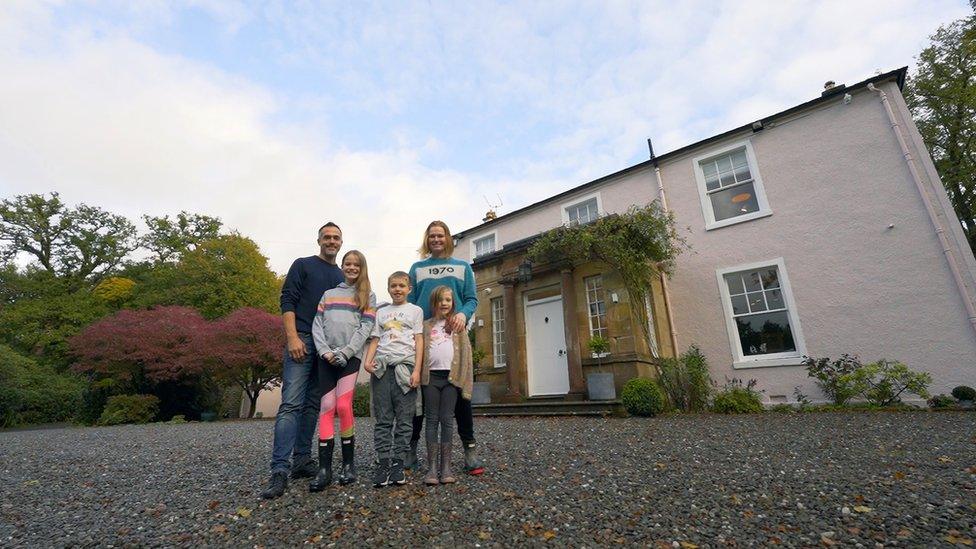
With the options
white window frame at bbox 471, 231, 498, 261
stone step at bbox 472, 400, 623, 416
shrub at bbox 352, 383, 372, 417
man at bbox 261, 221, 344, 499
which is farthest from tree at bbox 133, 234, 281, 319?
man at bbox 261, 221, 344, 499

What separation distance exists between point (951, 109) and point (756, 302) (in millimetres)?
10845

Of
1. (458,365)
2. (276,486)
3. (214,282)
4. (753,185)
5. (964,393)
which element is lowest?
(276,486)

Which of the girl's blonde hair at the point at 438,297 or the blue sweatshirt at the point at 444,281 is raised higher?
the blue sweatshirt at the point at 444,281

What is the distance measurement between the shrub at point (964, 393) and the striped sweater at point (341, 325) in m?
8.44

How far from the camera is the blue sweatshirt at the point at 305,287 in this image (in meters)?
3.05

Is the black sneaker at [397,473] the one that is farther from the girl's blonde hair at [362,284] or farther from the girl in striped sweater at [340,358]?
the girl's blonde hair at [362,284]

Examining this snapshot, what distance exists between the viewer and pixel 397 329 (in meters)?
2.98

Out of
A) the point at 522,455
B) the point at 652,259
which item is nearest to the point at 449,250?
the point at 522,455

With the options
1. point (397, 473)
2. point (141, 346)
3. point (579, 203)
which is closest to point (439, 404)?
point (397, 473)

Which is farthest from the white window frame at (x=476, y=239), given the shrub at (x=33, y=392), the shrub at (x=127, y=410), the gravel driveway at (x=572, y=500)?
the shrub at (x=33, y=392)

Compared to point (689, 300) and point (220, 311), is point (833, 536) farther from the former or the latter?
point (220, 311)

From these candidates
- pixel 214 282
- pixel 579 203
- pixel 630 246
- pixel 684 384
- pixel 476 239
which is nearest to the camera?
pixel 684 384

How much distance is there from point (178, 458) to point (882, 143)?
1173cm

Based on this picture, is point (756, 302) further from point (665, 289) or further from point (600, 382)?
point (600, 382)
